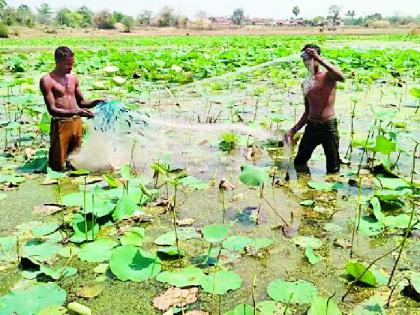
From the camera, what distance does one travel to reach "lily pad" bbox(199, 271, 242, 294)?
2.15 meters

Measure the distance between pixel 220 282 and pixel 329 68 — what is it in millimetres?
2120

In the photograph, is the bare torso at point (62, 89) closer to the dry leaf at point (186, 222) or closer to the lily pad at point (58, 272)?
the dry leaf at point (186, 222)

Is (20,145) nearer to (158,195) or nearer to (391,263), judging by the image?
(158,195)

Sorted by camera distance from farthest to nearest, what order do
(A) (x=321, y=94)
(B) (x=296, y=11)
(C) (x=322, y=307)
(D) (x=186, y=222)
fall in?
(B) (x=296, y=11)
(A) (x=321, y=94)
(D) (x=186, y=222)
(C) (x=322, y=307)

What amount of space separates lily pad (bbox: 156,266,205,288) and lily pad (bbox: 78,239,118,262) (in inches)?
15.6

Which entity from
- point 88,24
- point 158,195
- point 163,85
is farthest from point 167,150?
point 88,24

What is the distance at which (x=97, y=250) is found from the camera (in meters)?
2.61

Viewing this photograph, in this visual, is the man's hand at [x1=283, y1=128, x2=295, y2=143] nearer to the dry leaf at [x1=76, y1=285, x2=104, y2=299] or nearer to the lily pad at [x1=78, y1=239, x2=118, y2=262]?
the lily pad at [x1=78, y1=239, x2=118, y2=262]

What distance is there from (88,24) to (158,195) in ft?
231

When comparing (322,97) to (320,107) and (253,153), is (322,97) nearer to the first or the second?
(320,107)

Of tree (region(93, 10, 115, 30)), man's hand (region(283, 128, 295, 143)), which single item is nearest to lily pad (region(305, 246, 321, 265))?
man's hand (region(283, 128, 295, 143))

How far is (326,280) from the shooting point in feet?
7.70

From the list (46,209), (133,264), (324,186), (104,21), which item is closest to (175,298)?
(133,264)

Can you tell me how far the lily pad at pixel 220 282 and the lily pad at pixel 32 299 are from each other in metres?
0.62
